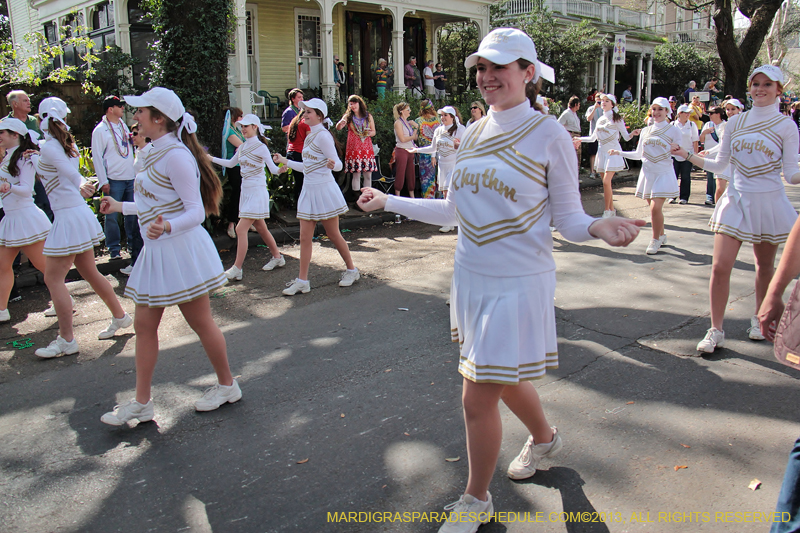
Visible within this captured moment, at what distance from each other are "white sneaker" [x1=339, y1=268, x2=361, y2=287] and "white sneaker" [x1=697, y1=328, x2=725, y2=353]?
3.83 metres

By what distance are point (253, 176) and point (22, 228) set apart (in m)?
2.65

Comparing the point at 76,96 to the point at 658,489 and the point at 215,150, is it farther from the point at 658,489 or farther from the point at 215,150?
the point at 658,489

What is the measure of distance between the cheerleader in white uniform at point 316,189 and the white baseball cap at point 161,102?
9.65ft

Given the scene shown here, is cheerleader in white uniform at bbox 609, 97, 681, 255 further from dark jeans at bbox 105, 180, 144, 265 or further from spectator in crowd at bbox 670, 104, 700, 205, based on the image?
dark jeans at bbox 105, 180, 144, 265

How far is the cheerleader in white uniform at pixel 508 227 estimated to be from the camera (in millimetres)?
2572

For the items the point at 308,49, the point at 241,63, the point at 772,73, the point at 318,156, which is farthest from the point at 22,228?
the point at 308,49

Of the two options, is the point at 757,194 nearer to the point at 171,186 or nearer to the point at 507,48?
the point at 507,48

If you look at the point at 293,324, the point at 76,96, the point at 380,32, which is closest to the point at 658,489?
the point at 293,324

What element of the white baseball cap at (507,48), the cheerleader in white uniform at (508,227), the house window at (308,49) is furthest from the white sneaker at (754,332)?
the house window at (308,49)

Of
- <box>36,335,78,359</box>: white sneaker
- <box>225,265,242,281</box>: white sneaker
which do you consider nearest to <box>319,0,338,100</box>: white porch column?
<box>225,265,242,281</box>: white sneaker

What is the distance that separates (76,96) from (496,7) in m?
16.0

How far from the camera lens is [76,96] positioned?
15656 mm

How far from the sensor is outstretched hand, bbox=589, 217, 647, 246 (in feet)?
7.89

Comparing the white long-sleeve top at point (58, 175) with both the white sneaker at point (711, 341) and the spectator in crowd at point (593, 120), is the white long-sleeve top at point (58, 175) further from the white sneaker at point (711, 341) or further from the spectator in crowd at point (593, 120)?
the spectator in crowd at point (593, 120)
